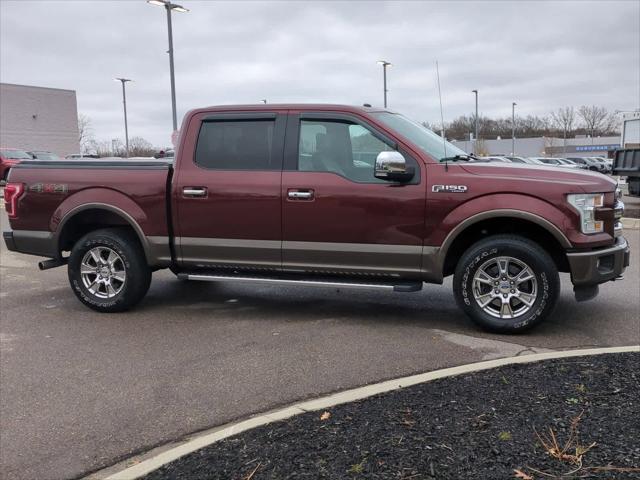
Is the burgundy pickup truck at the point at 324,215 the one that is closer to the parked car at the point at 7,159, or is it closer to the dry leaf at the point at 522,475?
the dry leaf at the point at 522,475

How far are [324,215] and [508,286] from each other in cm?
177

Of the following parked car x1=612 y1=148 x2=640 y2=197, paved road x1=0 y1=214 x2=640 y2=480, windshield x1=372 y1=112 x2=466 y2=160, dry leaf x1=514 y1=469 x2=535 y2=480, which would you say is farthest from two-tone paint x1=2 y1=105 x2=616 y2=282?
parked car x1=612 y1=148 x2=640 y2=197

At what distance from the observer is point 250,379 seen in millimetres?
4438

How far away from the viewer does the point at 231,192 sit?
5.84m

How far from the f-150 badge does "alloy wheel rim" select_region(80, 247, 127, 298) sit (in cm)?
335

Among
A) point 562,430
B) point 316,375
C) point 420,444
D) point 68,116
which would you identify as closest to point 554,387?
point 562,430

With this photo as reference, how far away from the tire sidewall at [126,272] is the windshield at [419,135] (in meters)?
2.91

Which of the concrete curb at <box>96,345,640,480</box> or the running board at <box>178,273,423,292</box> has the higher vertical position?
the running board at <box>178,273,423,292</box>

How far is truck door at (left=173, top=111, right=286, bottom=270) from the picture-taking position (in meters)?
5.79

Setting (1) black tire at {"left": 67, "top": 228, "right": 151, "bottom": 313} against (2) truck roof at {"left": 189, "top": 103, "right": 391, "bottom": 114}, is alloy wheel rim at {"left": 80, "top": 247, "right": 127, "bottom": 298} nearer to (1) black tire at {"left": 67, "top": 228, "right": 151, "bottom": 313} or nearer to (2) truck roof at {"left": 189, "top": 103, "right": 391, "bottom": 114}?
(1) black tire at {"left": 67, "top": 228, "right": 151, "bottom": 313}

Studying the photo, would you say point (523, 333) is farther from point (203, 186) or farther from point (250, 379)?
point (203, 186)

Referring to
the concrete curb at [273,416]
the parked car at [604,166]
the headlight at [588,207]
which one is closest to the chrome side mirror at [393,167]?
the headlight at [588,207]

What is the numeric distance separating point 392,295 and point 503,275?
1982 mm

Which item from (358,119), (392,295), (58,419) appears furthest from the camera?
(392,295)
